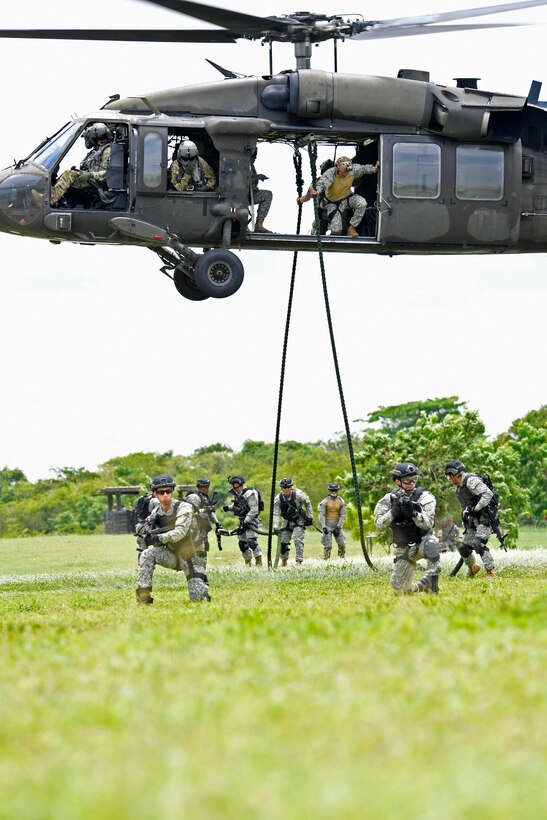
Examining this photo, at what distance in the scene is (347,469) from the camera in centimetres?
6438

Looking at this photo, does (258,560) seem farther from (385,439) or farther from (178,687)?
(178,687)

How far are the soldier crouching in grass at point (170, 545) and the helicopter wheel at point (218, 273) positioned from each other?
5324mm

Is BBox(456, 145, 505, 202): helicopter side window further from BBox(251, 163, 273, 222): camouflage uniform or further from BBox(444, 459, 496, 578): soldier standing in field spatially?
BBox(444, 459, 496, 578): soldier standing in field

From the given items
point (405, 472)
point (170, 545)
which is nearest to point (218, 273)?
point (170, 545)

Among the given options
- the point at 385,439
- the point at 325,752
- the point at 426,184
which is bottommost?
the point at 325,752

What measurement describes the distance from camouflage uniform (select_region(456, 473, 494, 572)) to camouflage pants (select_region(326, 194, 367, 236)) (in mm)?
4296

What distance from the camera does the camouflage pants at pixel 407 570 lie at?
16.2m

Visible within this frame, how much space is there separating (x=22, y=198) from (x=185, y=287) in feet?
10.3

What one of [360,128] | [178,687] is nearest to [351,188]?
[360,128]

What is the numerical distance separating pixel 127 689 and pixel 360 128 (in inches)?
591

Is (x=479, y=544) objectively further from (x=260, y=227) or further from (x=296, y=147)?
(x=296, y=147)

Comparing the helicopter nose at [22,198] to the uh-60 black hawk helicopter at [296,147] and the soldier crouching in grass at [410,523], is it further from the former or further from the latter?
the soldier crouching in grass at [410,523]

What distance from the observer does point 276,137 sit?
2117 cm

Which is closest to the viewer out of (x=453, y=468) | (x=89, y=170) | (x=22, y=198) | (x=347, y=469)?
(x=22, y=198)
